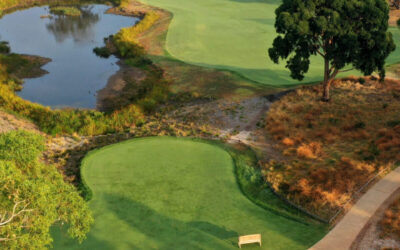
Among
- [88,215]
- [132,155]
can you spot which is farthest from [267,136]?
[88,215]

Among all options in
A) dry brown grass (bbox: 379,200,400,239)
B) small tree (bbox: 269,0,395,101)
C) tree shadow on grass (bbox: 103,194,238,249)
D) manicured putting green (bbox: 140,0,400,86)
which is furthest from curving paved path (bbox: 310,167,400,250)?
manicured putting green (bbox: 140,0,400,86)

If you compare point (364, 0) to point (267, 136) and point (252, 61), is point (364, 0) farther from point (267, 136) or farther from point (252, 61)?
point (252, 61)

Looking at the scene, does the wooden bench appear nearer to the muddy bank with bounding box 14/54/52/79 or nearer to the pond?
the pond

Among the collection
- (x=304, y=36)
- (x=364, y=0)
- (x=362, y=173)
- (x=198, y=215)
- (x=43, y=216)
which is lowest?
(x=198, y=215)

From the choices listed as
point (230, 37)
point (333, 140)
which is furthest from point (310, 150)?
point (230, 37)

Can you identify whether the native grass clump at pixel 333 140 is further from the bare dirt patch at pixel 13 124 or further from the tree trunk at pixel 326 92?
the bare dirt patch at pixel 13 124

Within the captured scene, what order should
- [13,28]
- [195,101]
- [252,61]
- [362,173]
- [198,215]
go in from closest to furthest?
[198,215]
[362,173]
[195,101]
[252,61]
[13,28]

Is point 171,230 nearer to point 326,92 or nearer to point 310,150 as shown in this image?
point 310,150
